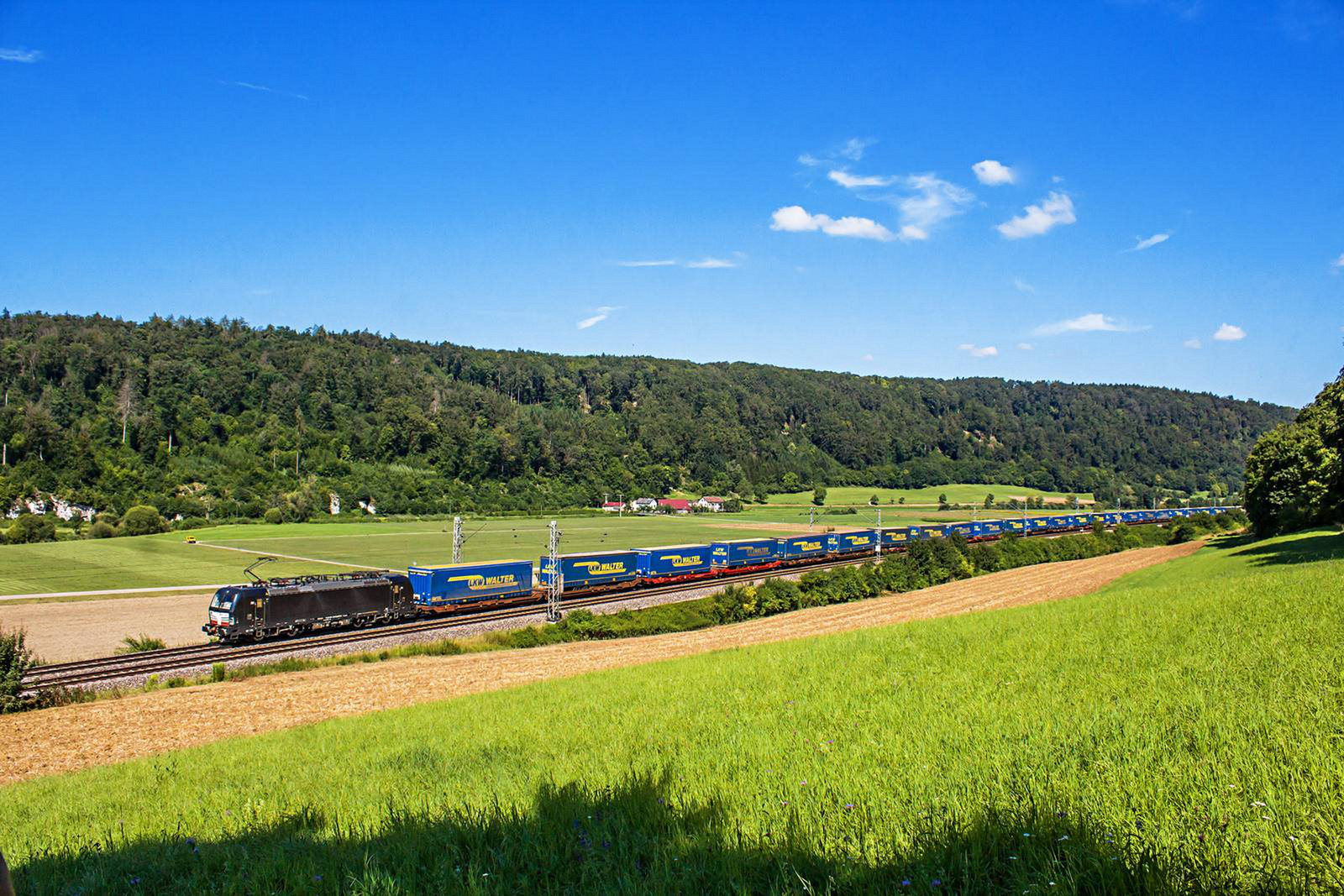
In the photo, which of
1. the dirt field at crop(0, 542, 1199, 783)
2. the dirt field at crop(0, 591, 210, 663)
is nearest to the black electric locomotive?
the dirt field at crop(0, 591, 210, 663)

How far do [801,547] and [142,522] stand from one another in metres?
89.6

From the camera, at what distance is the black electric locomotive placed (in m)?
37.3

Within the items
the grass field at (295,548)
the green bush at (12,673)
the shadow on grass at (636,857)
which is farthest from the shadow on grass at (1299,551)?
the green bush at (12,673)

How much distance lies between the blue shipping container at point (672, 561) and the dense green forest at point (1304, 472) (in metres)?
43.5

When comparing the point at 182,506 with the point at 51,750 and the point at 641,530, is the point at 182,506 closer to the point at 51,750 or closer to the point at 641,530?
the point at 641,530

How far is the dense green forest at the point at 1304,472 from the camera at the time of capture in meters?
51.5

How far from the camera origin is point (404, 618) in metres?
44.9

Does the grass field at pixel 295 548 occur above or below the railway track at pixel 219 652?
below

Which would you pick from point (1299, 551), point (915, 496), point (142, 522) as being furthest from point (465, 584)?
point (915, 496)

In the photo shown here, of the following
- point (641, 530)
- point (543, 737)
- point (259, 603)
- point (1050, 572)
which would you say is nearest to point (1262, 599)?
point (543, 737)

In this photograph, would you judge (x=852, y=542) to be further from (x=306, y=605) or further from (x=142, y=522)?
(x=142, y=522)

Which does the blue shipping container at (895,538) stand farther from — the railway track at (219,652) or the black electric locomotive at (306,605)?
the black electric locomotive at (306,605)

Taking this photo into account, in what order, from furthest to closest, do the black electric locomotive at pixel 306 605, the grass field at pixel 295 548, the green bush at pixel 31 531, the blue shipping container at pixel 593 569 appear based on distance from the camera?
the green bush at pixel 31 531
the grass field at pixel 295 548
the blue shipping container at pixel 593 569
the black electric locomotive at pixel 306 605

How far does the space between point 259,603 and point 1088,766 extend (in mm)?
40675
